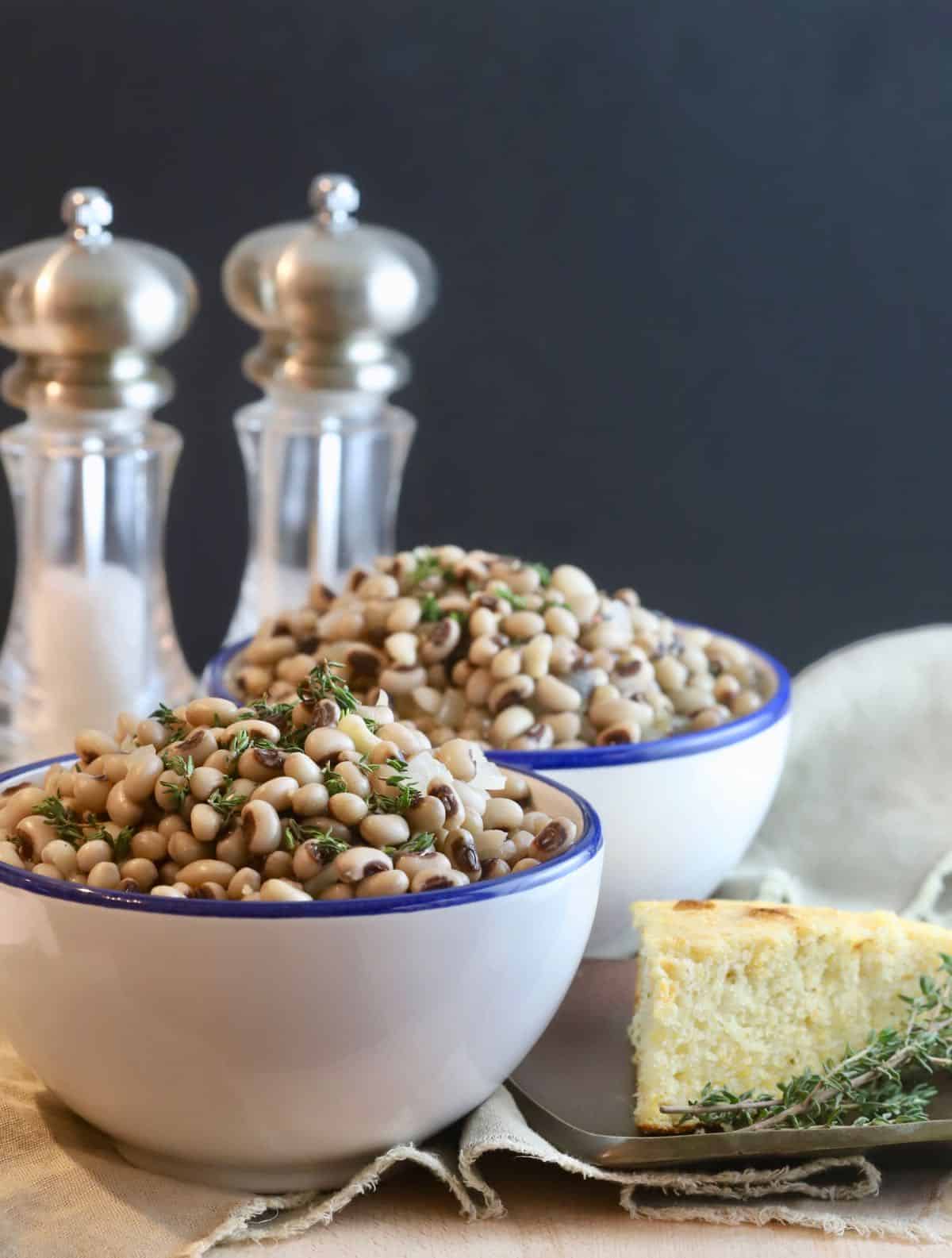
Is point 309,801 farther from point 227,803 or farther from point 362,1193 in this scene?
point 362,1193

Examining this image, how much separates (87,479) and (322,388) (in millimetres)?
269

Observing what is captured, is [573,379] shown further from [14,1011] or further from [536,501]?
[14,1011]

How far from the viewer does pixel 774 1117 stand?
37.4 inches

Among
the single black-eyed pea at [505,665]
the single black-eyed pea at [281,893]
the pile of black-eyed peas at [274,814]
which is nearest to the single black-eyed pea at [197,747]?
the pile of black-eyed peas at [274,814]

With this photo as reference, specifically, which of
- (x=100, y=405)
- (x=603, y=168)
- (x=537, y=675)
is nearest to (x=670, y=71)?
(x=603, y=168)

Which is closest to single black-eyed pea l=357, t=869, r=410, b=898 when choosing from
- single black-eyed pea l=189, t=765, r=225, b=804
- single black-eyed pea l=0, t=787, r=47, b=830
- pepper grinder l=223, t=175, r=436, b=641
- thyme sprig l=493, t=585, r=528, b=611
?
single black-eyed pea l=189, t=765, r=225, b=804

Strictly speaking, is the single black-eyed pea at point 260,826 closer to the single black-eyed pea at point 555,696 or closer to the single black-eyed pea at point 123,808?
the single black-eyed pea at point 123,808

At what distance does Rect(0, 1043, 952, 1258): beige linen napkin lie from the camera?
0.86 meters

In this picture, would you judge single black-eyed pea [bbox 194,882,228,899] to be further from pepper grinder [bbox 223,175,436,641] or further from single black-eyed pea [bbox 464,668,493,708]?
pepper grinder [bbox 223,175,436,641]

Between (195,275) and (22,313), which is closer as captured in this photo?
(22,313)

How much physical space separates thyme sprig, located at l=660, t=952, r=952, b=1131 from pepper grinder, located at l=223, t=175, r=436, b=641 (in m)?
0.86

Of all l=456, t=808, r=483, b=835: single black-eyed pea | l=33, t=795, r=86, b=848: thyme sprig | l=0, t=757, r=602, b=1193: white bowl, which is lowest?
l=0, t=757, r=602, b=1193: white bowl

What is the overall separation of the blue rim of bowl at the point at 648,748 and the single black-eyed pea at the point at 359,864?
8.5 inches

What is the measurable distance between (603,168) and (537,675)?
1.62m
